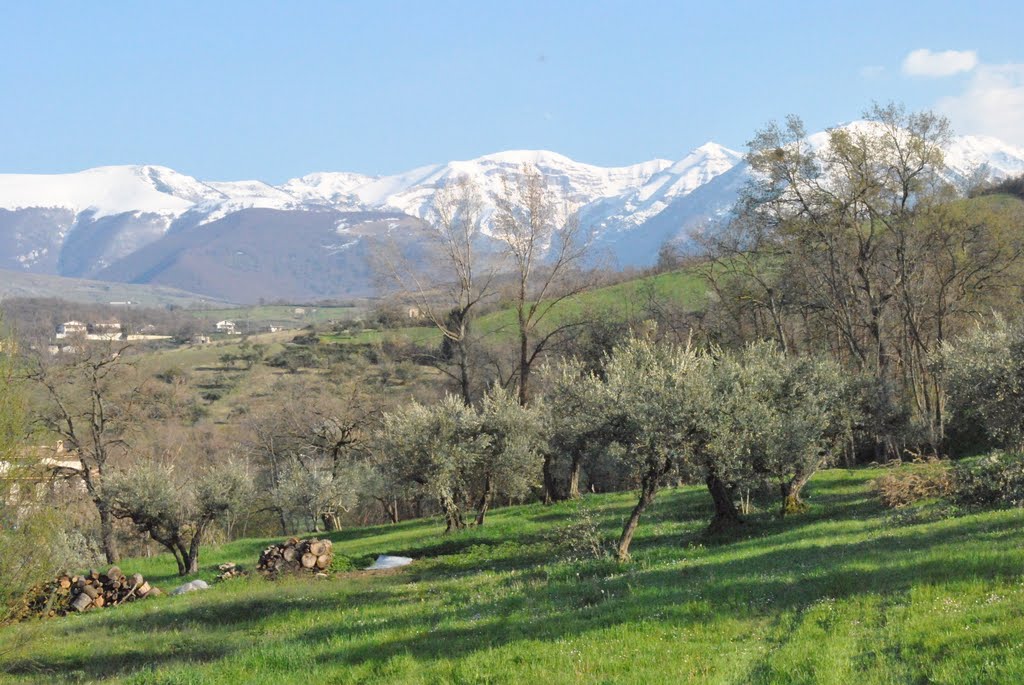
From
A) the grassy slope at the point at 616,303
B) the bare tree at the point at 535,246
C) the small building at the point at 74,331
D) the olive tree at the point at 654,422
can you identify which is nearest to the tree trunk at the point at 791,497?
the olive tree at the point at 654,422

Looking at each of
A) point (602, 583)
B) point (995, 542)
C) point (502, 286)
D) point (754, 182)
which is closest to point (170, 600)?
point (602, 583)

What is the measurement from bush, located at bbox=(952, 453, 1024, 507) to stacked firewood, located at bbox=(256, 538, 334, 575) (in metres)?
20.2

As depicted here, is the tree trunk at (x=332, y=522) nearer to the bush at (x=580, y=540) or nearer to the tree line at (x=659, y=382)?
the tree line at (x=659, y=382)

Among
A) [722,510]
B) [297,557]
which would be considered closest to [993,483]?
[722,510]

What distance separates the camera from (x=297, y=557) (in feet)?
99.0

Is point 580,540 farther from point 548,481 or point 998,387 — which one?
point 548,481

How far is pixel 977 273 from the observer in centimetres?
5169

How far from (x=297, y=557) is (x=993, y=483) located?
21924mm

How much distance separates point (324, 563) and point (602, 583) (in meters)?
14.7

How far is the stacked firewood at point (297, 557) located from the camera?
97.9 ft

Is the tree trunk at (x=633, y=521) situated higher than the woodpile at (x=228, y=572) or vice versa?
the tree trunk at (x=633, y=521)

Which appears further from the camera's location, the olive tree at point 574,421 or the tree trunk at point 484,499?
the tree trunk at point 484,499

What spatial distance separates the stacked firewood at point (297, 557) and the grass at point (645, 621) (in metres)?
3.21

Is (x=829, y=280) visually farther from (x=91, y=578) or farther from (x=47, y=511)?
(x=47, y=511)
